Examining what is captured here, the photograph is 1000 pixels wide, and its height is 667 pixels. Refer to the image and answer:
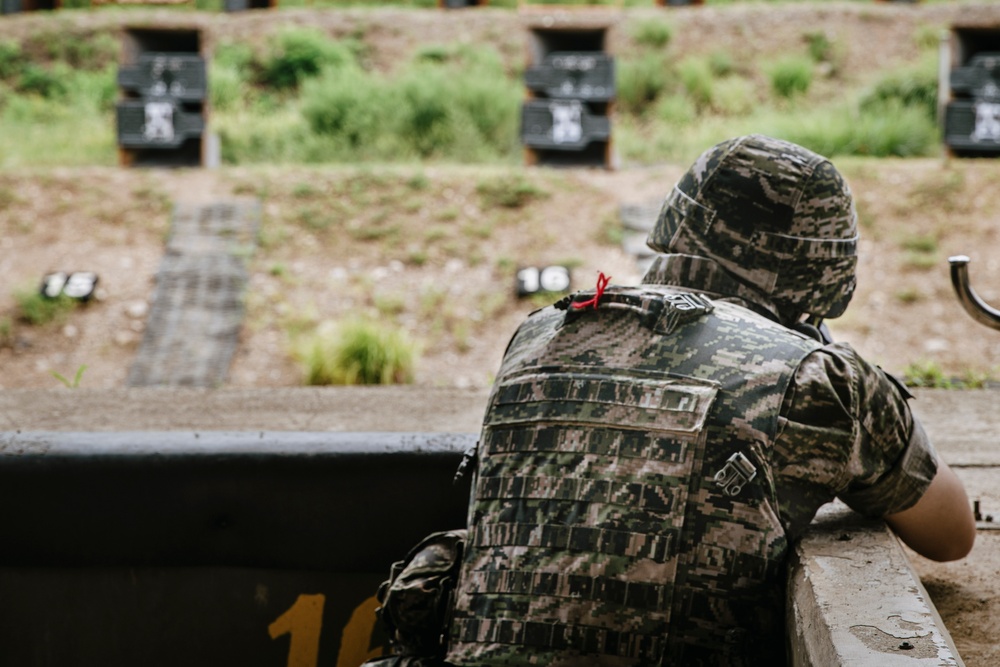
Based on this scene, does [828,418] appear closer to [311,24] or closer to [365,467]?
[365,467]

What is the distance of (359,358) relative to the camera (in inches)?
243

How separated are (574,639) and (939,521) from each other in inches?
27.0

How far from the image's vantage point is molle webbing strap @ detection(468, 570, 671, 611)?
5.32ft

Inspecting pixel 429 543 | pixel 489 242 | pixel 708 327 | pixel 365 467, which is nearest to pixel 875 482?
pixel 708 327

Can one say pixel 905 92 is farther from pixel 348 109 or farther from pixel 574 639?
pixel 574 639

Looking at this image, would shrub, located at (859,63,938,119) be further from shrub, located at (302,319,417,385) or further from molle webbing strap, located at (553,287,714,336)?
molle webbing strap, located at (553,287,714,336)

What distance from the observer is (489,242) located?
802 centimetres

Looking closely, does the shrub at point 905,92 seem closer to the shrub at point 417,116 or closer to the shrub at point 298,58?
the shrub at point 417,116

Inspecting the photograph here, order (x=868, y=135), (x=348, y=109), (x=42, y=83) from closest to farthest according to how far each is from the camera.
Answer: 1. (x=868, y=135)
2. (x=348, y=109)
3. (x=42, y=83)

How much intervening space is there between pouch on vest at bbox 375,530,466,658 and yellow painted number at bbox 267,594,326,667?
1.86ft

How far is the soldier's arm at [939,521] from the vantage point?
5.99ft

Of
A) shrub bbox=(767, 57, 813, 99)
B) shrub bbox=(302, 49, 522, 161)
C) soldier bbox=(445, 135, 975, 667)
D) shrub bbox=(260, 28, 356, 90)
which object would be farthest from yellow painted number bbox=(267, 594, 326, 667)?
shrub bbox=(260, 28, 356, 90)

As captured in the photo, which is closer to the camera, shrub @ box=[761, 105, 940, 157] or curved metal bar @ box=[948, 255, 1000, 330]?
curved metal bar @ box=[948, 255, 1000, 330]

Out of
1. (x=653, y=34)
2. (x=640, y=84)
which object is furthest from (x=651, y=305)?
(x=653, y=34)
